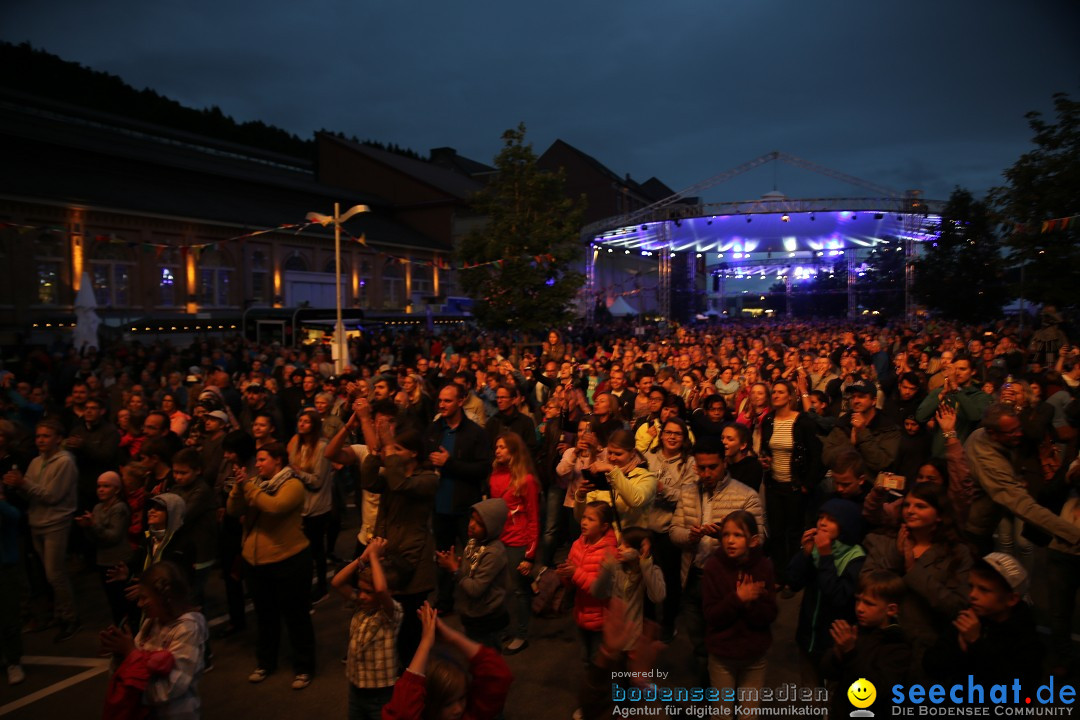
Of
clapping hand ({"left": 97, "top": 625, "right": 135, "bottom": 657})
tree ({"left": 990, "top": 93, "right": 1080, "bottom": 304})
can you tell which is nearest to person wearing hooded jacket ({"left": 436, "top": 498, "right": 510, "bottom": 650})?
clapping hand ({"left": 97, "top": 625, "right": 135, "bottom": 657})

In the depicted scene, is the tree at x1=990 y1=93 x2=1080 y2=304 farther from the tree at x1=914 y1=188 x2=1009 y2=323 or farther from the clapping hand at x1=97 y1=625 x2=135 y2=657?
the clapping hand at x1=97 y1=625 x2=135 y2=657

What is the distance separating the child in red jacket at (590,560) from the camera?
12.2ft

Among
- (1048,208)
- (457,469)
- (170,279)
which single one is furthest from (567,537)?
(170,279)

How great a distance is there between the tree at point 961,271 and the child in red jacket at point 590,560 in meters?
24.4

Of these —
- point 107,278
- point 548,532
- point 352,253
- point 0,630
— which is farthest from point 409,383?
point 352,253

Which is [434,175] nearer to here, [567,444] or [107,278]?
[107,278]

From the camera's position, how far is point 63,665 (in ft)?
15.9

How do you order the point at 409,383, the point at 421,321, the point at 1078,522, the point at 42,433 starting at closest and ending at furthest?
the point at 1078,522 < the point at 42,433 < the point at 409,383 < the point at 421,321

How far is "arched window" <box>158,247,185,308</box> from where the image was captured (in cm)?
2659

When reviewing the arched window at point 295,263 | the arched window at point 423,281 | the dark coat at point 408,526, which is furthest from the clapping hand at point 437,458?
the arched window at point 423,281

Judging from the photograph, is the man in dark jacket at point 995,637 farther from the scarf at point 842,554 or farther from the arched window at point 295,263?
the arched window at point 295,263

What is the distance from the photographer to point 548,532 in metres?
6.11

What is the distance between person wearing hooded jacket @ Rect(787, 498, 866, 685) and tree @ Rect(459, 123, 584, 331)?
17960mm

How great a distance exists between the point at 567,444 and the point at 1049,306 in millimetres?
11785
